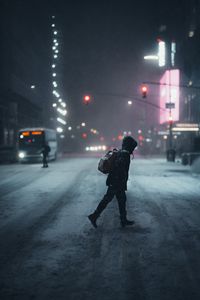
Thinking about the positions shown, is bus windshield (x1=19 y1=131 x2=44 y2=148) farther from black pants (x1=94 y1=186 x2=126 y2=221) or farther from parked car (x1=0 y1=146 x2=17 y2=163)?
black pants (x1=94 y1=186 x2=126 y2=221)

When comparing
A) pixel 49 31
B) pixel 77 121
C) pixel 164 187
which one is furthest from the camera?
pixel 77 121

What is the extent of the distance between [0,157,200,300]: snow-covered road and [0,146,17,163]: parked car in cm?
2751

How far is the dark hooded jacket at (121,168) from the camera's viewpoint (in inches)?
302

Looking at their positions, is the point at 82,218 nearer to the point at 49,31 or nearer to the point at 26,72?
the point at 26,72

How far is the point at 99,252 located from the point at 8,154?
111ft

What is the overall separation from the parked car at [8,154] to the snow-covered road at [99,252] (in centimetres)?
2751

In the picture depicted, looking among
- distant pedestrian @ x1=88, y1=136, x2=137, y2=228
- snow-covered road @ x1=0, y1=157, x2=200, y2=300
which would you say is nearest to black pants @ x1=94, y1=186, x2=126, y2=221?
distant pedestrian @ x1=88, y1=136, x2=137, y2=228

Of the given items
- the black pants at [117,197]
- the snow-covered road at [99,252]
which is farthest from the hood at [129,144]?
the snow-covered road at [99,252]

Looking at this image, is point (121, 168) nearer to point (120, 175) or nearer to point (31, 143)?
point (120, 175)

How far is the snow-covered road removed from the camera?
450cm

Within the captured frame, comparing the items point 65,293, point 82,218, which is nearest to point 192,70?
point 82,218

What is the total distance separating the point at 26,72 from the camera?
7450cm

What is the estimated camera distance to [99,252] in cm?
604

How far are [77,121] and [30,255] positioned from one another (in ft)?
483
